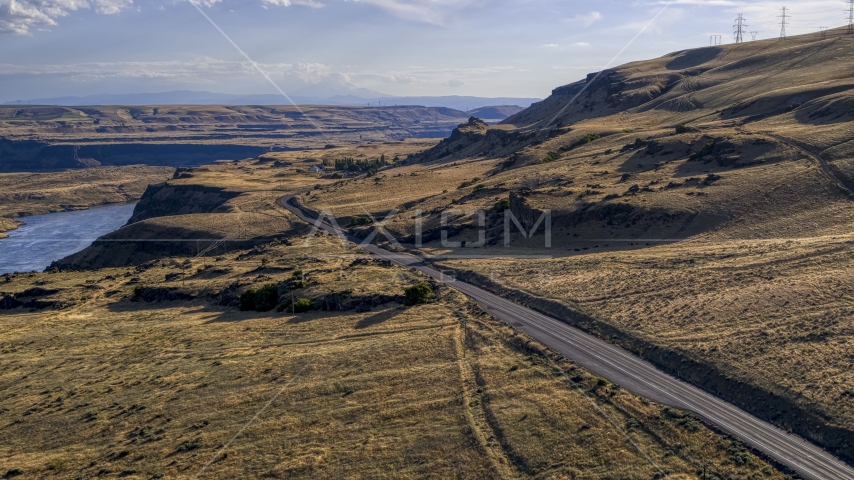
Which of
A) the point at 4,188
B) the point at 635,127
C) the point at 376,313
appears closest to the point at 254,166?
the point at 4,188

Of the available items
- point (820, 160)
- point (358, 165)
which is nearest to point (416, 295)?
point (820, 160)

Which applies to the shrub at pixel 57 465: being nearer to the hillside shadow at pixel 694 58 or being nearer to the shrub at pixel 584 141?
the shrub at pixel 584 141

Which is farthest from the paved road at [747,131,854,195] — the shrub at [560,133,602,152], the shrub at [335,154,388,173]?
the shrub at [335,154,388,173]

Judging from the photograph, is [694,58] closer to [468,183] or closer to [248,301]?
[468,183]

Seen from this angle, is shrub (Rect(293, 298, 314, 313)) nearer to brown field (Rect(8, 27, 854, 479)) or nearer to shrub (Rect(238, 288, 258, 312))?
brown field (Rect(8, 27, 854, 479))

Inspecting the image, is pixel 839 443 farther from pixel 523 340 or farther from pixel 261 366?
pixel 261 366

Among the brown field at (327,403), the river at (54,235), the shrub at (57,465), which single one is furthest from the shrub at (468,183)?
the shrub at (57,465)
